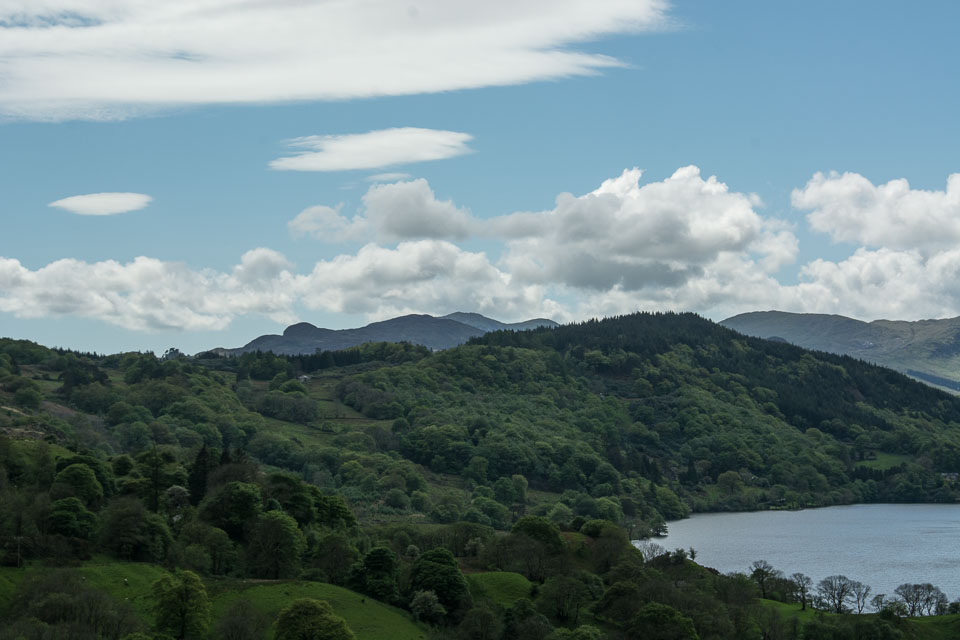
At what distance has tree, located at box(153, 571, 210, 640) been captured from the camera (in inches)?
3243

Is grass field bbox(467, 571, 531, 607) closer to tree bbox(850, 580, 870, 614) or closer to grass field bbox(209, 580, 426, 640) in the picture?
grass field bbox(209, 580, 426, 640)

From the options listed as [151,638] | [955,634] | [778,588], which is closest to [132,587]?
[151,638]

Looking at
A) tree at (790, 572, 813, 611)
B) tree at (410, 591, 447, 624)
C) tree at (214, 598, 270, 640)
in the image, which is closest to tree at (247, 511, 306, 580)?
tree at (410, 591, 447, 624)

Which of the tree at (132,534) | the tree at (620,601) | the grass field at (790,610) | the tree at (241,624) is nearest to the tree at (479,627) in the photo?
the tree at (620,601)

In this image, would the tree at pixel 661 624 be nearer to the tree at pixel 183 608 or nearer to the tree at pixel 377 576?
the tree at pixel 377 576

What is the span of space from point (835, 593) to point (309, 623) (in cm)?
7971

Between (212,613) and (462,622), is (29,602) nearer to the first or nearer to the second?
(212,613)

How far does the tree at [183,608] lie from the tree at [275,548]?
18.9m

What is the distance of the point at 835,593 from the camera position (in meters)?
128

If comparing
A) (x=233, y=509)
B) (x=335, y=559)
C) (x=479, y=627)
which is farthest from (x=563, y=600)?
(x=233, y=509)

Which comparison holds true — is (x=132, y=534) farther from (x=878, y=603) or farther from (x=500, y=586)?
(x=878, y=603)

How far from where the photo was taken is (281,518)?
108m

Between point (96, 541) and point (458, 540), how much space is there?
49.0m

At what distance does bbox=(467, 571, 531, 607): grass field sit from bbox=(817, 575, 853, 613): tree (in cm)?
4449
